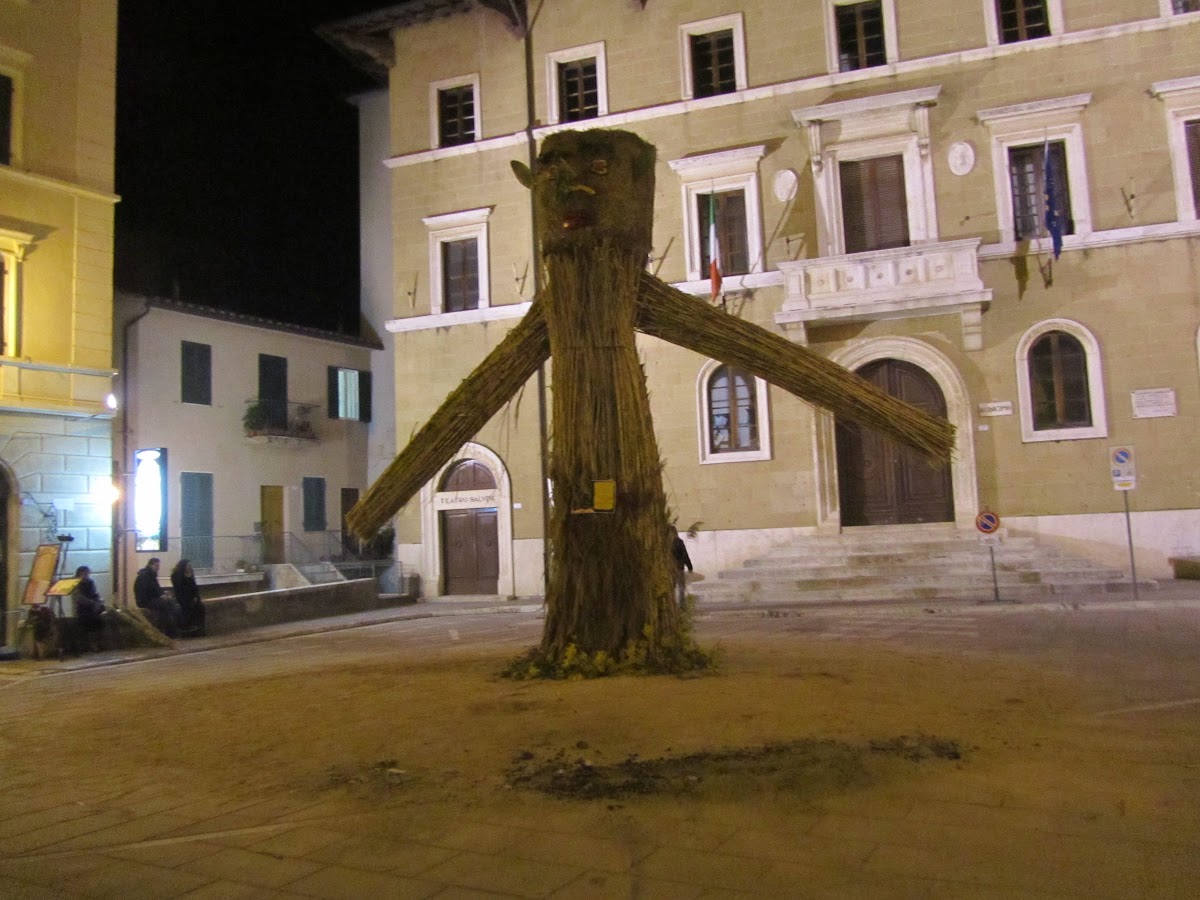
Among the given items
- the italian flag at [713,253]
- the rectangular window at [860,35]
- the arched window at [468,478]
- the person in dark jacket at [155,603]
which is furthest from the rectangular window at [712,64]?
the person in dark jacket at [155,603]

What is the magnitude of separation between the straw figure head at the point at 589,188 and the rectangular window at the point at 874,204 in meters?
13.7

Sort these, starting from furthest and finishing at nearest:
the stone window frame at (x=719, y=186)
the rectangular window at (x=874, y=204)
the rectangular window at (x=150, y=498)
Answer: the rectangular window at (x=150, y=498), the stone window frame at (x=719, y=186), the rectangular window at (x=874, y=204)

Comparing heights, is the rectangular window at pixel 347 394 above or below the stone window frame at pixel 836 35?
below

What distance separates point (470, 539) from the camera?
949 inches

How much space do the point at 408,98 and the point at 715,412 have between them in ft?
39.5

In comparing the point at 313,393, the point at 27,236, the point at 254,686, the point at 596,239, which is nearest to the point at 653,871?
the point at 596,239

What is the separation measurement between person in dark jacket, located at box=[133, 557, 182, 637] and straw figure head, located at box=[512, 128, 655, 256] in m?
12.1

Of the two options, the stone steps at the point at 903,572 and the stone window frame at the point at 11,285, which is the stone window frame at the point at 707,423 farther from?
the stone window frame at the point at 11,285

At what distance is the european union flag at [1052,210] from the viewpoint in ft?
60.7

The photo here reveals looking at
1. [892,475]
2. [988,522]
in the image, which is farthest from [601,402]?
[892,475]

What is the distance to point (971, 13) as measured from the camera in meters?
20.3

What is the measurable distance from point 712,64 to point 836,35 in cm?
292

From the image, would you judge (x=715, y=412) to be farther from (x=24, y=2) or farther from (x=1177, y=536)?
(x=24, y=2)

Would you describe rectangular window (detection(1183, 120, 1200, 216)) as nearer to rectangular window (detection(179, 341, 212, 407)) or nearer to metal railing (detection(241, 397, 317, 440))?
metal railing (detection(241, 397, 317, 440))
